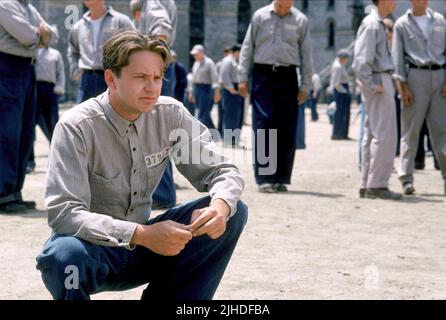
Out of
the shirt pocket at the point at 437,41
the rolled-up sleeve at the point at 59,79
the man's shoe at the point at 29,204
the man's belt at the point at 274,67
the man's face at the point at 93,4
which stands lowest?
the man's shoe at the point at 29,204

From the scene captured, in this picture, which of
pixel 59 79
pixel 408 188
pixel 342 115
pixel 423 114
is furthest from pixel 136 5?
pixel 342 115

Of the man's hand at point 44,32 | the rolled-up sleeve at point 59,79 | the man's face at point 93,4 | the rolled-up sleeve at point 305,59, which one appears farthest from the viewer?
the rolled-up sleeve at point 59,79

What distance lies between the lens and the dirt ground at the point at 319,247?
4.90 metres

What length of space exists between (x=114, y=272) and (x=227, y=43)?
47.6 meters

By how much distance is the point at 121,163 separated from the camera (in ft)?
12.1

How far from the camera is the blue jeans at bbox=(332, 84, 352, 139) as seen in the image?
18938 millimetres

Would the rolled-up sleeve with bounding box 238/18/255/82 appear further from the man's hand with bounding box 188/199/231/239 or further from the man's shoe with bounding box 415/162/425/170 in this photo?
the man's hand with bounding box 188/199/231/239

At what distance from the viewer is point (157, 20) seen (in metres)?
8.12

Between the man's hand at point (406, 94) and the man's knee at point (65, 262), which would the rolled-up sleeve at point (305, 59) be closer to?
the man's hand at point (406, 94)

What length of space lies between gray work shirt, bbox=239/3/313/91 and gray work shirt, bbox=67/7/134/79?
1.85 metres

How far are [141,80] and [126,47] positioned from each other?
135mm

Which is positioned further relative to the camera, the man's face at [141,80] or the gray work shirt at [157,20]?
the gray work shirt at [157,20]

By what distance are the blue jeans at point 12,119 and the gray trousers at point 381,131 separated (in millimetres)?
3153

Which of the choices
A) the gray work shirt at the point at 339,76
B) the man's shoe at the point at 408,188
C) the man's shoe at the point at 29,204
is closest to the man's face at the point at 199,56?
the gray work shirt at the point at 339,76
